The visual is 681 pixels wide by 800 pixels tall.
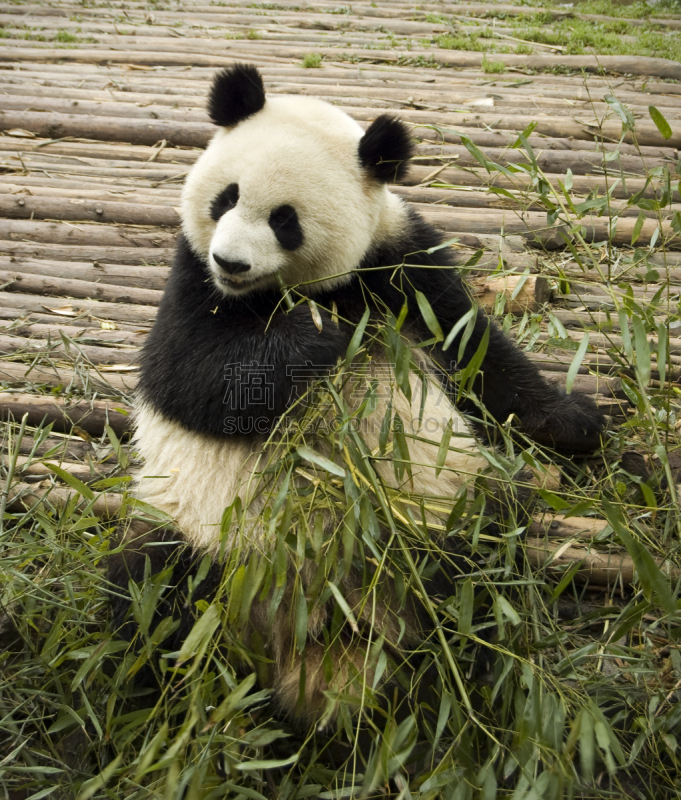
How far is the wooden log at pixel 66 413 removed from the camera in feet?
10.5

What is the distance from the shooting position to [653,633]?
2416mm

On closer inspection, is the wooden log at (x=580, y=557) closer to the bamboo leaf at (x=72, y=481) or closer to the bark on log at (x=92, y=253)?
the bamboo leaf at (x=72, y=481)

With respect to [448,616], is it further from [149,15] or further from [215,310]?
[149,15]

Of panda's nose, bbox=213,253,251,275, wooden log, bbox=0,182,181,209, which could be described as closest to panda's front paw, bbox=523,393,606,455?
panda's nose, bbox=213,253,251,275

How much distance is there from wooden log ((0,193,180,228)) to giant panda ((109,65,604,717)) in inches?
63.3

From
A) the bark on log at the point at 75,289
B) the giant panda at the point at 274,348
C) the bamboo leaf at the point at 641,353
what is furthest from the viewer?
the bark on log at the point at 75,289

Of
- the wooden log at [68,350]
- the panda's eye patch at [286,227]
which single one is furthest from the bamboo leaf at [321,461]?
the wooden log at [68,350]

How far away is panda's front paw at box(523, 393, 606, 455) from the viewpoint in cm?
301

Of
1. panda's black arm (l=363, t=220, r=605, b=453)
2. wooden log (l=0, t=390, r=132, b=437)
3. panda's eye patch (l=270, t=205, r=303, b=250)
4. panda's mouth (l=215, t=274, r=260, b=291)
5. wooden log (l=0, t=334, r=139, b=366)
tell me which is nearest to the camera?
panda's mouth (l=215, t=274, r=260, b=291)

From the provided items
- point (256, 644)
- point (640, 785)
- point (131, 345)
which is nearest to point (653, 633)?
point (640, 785)

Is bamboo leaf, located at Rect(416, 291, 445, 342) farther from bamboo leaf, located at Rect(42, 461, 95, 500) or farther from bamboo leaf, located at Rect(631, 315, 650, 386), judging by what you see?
bamboo leaf, located at Rect(42, 461, 95, 500)

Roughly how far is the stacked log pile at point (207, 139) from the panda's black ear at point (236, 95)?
88 cm

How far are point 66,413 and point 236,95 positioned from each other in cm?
160

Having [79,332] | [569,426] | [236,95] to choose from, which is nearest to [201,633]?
[569,426]
